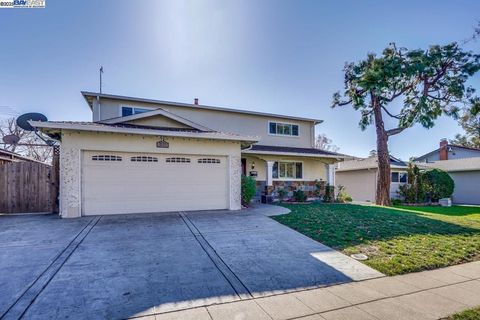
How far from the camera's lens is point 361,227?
27.1 ft

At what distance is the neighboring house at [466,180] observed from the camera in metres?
19.6

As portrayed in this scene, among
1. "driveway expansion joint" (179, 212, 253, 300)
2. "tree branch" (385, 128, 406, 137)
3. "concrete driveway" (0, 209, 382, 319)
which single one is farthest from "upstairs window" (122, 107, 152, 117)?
"tree branch" (385, 128, 406, 137)

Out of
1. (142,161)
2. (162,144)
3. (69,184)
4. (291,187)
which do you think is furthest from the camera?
(291,187)

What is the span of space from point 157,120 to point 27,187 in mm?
5704

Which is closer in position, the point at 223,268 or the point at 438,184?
the point at 223,268

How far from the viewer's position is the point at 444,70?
15992mm

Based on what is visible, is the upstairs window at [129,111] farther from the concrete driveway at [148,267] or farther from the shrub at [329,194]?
the shrub at [329,194]

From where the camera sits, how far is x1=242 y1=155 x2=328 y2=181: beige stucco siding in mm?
15039

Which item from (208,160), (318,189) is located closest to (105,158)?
(208,160)

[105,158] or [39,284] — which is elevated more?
[105,158]

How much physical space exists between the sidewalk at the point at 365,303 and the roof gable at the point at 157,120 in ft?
30.7

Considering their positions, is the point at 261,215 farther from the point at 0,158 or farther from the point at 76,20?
the point at 0,158

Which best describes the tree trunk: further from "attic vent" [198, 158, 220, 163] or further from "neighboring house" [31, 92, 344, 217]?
"attic vent" [198, 158, 220, 163]

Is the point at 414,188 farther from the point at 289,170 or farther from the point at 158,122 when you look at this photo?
the point at 158,122
